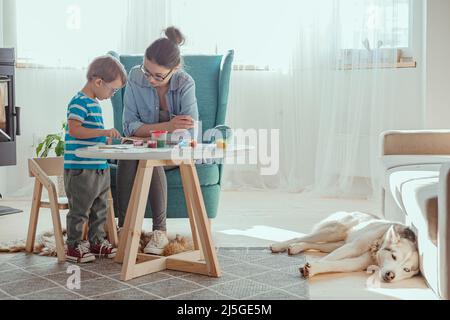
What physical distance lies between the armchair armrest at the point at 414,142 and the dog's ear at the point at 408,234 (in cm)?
87

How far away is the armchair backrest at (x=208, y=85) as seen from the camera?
10.4ft

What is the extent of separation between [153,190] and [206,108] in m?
0.62

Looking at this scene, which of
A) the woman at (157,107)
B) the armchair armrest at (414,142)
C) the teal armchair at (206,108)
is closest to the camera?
the woman at (157,107)

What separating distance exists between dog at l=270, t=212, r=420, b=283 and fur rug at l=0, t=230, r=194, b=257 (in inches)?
14.2

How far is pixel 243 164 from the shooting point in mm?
4652

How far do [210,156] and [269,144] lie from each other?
2.47 meters

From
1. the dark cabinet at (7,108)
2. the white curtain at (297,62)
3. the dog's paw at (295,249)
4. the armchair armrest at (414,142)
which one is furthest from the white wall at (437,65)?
the dark cabinet at (7,108)

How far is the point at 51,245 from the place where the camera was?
2.77 meters

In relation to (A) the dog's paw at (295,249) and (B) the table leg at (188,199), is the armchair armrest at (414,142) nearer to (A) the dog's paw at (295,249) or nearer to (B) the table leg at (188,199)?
(A) the dog's paw at (295,249)

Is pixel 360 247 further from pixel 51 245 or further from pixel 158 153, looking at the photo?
pixel 51 245

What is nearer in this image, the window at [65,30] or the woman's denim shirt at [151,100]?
the woman's denim shirt at [151,100]

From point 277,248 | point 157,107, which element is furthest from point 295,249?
point 157,107
